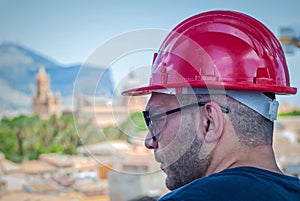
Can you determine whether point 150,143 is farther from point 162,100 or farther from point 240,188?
point 240,188

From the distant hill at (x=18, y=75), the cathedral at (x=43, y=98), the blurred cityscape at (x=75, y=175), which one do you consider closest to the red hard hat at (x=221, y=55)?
the blurred cityscape at (x=75, y=175)

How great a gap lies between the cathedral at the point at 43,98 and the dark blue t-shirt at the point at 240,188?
8.50 m

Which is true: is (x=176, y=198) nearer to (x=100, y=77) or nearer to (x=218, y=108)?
(x=218, y=108)

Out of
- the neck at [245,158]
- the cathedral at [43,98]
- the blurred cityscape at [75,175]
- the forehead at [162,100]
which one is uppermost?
the forehead at [162,100]

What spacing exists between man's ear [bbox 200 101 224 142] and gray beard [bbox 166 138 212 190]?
2 centimetres

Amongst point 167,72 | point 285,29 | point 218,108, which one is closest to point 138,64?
point 167,72

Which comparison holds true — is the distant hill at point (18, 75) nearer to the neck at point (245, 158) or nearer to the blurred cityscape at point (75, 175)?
the blurred cityscape at point (75, 175)

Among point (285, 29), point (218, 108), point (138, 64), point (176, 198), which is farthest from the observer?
point (285, 29)

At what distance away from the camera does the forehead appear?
30.7 inches

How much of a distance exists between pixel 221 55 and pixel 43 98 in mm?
8833

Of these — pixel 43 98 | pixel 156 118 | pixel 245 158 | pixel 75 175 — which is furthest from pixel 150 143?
pixel 43 98

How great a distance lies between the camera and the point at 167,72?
788 millimetres

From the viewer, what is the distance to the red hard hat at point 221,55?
755 millimetres

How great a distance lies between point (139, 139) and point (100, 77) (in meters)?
0.15
